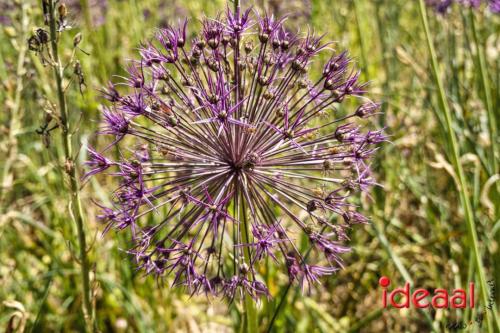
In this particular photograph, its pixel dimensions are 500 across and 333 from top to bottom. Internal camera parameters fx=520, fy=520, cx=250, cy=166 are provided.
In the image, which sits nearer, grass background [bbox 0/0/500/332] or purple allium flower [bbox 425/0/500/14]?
grass background [bbox 0/0/500/332]

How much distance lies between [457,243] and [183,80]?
8.54ft

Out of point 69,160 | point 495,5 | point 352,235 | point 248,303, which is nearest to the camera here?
point 69,160

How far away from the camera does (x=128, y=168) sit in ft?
7.70

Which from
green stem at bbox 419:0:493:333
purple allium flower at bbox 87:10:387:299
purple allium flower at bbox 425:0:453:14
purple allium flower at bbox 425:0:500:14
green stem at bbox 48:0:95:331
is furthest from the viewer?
purple allium flower at bbox 425:0:453:14

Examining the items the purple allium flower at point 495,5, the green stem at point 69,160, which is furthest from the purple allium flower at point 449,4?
the green stem at point 69,160

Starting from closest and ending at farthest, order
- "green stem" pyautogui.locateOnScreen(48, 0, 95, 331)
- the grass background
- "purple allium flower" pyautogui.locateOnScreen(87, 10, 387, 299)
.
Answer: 1. "green stem" pyautogui.locateOnScreen(48, 0, 95, 331)
2. "purple allium flower" pyautogui.locateOnScreen(87, 10, 387, 299)
3. the grass background

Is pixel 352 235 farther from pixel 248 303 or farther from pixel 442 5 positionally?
pixel 442 5

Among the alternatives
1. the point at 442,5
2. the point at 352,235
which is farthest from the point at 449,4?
the point at 352,235

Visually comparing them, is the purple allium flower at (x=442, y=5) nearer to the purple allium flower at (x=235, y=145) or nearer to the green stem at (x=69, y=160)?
the purple allium flower at (x=235, y=145)

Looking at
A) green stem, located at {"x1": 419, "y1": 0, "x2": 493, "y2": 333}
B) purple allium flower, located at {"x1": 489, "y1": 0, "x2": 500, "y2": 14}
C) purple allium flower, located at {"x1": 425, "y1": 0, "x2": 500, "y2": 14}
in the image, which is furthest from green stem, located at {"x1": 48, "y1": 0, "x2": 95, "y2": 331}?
purple allium flower, located at {"x1": 489, "y1": 0, "x2": 500, "y2": 14}

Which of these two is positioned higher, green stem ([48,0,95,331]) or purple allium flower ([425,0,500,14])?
purple allium flower ([425,0,500,14])

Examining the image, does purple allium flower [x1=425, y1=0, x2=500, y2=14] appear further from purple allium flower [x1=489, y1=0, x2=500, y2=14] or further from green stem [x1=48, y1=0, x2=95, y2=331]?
green stem [x1=48, y1=0, x2=95, y2=331]

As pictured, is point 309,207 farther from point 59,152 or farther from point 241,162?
point 59,152

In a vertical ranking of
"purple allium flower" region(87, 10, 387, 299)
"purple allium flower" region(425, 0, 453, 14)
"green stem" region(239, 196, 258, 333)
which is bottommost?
"green stem" region(239, 196, 258, 333)
